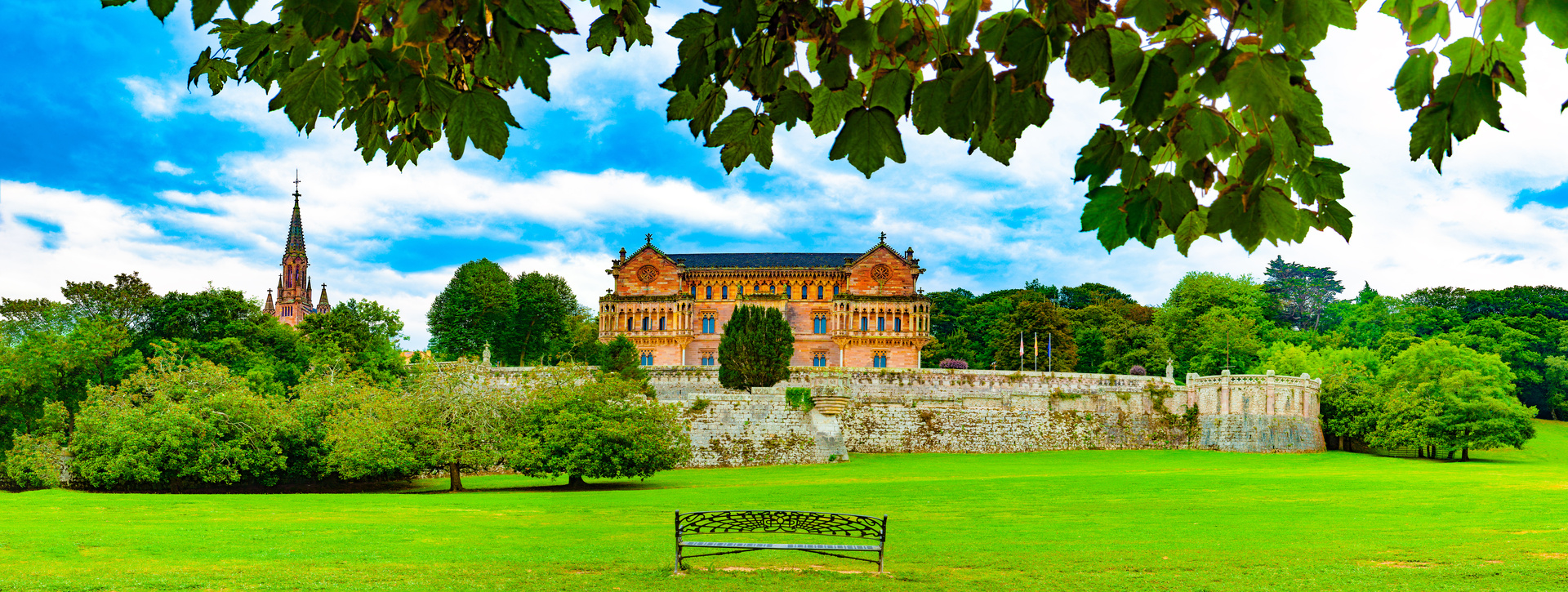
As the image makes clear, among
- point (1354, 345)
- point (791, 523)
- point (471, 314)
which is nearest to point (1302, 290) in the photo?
point (1354, 345)

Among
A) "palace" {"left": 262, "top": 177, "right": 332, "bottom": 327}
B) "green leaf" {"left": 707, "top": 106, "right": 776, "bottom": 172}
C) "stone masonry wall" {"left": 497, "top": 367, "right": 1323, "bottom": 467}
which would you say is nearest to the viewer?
"green leaf" {"left": 707, "top": 106, "right": 776, "bottom": 172}

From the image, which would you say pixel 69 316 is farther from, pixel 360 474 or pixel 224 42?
pixel 224 42

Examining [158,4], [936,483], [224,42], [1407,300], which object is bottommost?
[936,483]

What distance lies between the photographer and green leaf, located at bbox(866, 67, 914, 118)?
3.33m

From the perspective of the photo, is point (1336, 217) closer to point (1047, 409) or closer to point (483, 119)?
point (483, 119)

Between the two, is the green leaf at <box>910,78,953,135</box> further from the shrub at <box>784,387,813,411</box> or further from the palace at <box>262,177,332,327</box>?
the palace at <box>262,177,332,327</box>

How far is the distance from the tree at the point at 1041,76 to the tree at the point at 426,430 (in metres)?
27.2

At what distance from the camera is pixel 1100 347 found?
6550 cm

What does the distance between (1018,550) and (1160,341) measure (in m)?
53.3

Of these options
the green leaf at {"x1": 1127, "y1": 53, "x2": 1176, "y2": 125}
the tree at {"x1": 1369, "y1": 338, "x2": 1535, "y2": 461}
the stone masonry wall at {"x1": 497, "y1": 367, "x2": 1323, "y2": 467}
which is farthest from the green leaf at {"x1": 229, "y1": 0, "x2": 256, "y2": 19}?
the tree at {"x1": 1369, "y1": 338, "x2": 1535, "y2": 461}

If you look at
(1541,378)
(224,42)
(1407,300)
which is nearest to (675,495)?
(224,42)

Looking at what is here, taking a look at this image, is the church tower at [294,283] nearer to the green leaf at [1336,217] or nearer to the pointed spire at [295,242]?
the pointed spire at [295,242]

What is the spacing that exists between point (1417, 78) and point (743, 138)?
2.25 meters

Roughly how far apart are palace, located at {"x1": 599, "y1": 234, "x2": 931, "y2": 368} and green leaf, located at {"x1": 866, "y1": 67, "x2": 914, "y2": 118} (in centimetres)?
5605
